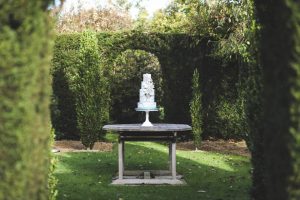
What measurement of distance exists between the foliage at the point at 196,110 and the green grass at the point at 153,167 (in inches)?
26.3

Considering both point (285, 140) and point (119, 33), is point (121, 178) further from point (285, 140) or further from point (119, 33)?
point (119, 33)

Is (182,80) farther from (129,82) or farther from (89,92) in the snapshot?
(129,82)

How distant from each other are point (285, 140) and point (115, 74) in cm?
1473

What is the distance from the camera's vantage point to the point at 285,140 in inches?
110

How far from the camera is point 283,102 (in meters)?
2.85

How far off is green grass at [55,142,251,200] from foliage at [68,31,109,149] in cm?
93

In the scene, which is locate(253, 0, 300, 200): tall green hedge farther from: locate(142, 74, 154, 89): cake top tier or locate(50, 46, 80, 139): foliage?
locate(50, 46, 80, 139): foliage

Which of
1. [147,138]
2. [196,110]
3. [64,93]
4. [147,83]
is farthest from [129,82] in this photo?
[147,138]

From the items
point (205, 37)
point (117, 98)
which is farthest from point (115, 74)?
point (205, 37)

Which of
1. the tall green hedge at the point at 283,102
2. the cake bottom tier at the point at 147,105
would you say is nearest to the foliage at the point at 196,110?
the cake bottom tier at the point at 147,105

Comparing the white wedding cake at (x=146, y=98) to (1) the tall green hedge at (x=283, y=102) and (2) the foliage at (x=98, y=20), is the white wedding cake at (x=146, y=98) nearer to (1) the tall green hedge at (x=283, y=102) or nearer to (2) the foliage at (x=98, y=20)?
(1) the tall green hedge at (x=283, y=102)

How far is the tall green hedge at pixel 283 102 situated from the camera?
2.71m

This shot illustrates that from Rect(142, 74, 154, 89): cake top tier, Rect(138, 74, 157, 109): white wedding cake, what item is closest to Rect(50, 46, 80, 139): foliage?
Rect(142, 74, 154, 89): cake top tier

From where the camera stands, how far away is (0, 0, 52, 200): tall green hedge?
111 inches
